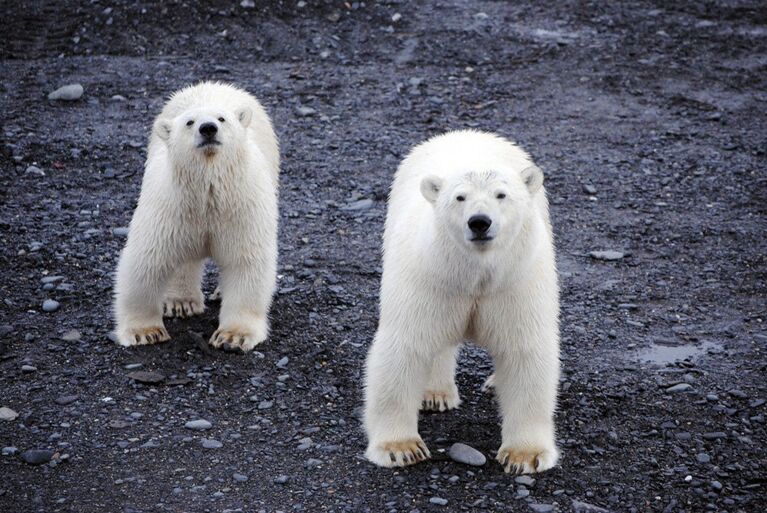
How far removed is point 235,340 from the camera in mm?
4746

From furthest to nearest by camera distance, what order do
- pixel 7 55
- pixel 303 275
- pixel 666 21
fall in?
pixel 666 21, pixel 7 55, pixel 303 275

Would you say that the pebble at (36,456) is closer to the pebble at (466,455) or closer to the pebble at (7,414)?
the pebble at (7,414)

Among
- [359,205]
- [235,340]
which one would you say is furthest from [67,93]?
[235,340]

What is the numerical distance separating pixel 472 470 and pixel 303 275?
198 cm

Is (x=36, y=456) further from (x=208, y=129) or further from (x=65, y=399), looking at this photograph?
(x=208, y=129)

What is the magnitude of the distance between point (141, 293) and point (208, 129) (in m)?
0.81

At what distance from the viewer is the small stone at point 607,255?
19.0ft

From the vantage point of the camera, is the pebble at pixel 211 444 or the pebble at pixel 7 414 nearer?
the pebble at pixel 211 444

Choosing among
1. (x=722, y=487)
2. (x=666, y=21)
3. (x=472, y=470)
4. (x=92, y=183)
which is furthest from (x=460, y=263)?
(x=666, y=21)

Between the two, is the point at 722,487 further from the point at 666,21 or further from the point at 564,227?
the point at 666,21

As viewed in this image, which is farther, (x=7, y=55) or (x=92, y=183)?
(x=7, y=55)

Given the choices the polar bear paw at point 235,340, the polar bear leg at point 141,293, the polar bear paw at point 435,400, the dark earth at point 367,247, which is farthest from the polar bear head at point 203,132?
the polar bear paw at point 435,400

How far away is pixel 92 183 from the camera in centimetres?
660

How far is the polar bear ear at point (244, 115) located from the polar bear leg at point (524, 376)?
5.40 ft
